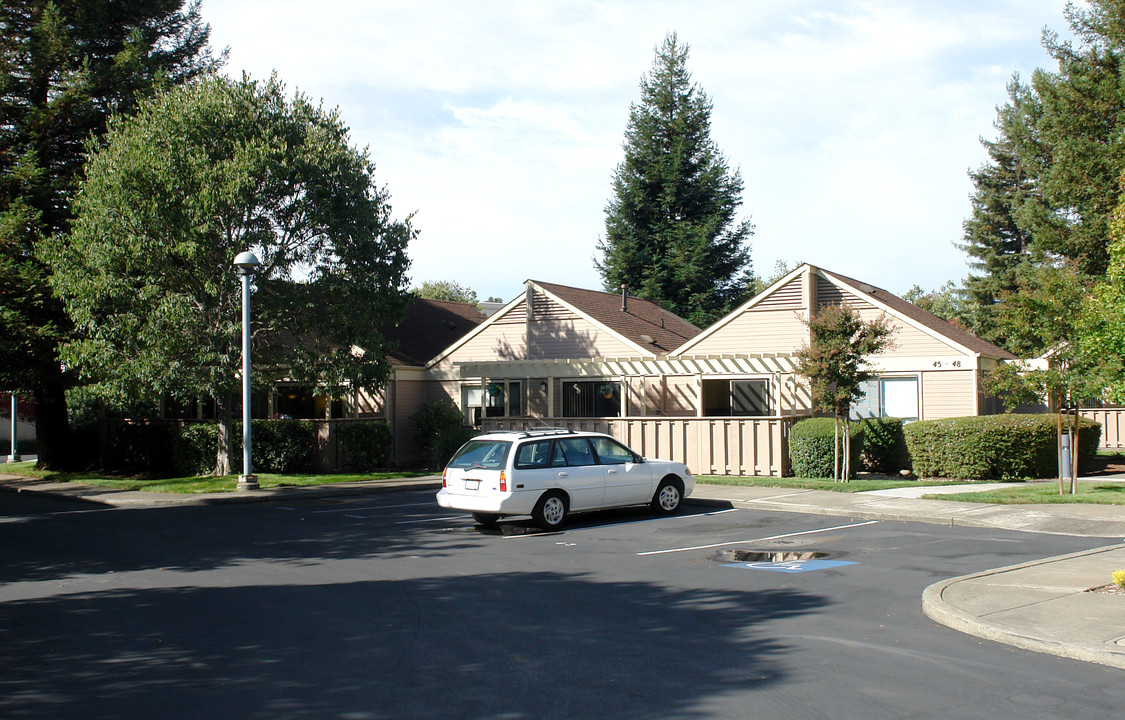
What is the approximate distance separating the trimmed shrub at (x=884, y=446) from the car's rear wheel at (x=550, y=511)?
427 inches

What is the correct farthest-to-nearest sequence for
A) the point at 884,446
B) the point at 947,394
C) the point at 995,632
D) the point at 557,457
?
1. the point at 947,394
2. the point at 884,446
3. the point at 557,457
4. the point at 995,632

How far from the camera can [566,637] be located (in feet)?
26.5

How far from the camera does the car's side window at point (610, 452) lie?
Answer: 626 inches

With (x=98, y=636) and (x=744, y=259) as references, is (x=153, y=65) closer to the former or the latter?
(x=98, y=636)

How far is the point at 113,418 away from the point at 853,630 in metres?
28.5

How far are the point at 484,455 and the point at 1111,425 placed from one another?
25.3 metres

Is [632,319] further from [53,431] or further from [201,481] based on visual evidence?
[53,431]

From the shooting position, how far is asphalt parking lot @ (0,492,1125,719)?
6355mm

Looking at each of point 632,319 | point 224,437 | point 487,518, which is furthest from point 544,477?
point 632,319

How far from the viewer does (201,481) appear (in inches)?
953

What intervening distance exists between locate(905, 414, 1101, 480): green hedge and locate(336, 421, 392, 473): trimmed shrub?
14984 mm

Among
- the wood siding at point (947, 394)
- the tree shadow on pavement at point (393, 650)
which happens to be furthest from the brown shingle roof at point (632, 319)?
the tree shadow on pavement at point (393, 650)

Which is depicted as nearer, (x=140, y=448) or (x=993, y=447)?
(x=993, y=447)

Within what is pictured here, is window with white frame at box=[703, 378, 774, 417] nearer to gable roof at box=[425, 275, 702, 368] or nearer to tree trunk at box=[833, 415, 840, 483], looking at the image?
gable roof at box=[425, 275, 702, 368]
